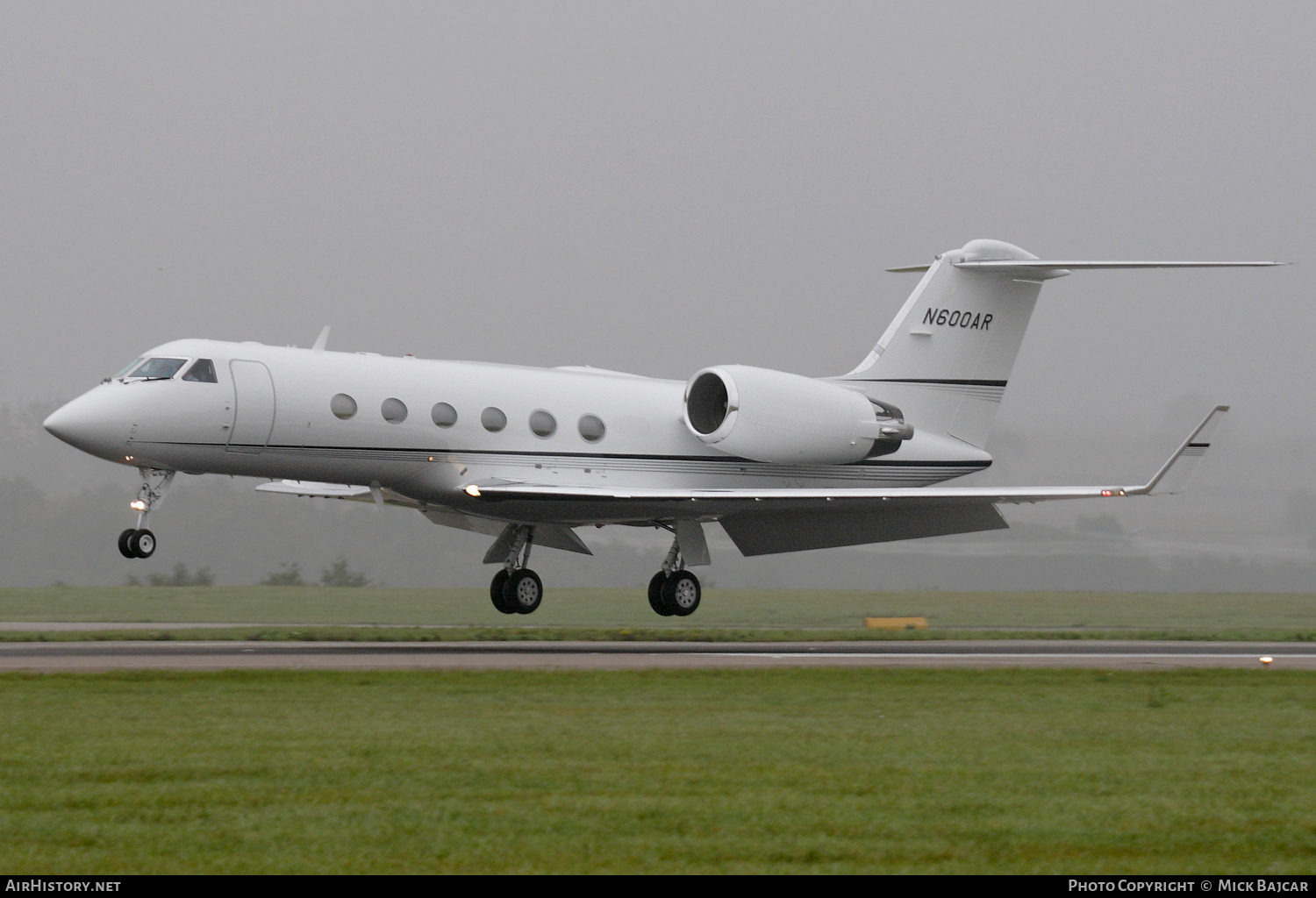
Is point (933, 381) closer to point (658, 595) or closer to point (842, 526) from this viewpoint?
point (842, 526)

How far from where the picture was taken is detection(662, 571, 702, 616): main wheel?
27.3 m

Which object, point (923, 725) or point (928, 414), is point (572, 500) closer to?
point (928, 414)

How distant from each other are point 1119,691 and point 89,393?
15.6m

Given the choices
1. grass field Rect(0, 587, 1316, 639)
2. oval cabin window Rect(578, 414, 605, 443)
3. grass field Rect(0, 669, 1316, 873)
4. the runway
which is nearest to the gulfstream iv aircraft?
oval cabin window Rect(578, 414, 605, 443)

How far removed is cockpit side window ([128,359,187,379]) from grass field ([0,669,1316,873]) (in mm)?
9085

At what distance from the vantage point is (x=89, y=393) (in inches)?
893

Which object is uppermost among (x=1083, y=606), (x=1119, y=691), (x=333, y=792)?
(x=333, y=792)

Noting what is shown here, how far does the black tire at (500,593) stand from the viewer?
91.9ft

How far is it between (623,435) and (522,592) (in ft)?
12.1

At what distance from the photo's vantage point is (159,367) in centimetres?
2298
